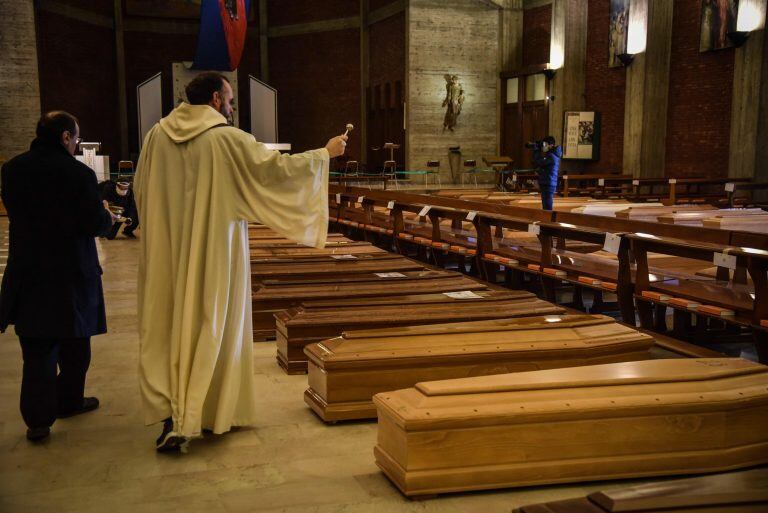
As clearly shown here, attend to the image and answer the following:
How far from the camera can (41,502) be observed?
2994 millimetres

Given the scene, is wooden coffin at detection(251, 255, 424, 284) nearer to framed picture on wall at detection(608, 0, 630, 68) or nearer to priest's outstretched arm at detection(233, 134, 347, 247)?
priest's outstretched arm at detection(233, 134, 347, 247)

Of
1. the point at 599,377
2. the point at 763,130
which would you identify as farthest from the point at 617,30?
the point at 599,377

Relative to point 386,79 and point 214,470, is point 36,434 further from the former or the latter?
point 386,79

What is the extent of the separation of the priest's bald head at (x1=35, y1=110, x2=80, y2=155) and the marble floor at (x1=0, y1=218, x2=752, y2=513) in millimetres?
1395

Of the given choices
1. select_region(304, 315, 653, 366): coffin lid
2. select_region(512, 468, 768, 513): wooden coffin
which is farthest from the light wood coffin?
select_region(512, 468, 768, 513): wooden coffin

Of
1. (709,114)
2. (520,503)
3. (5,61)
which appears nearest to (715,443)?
(520,503)

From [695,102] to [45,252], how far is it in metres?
15.9

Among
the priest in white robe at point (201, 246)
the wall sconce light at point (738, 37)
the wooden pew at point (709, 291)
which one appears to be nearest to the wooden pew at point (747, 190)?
the wall sconce light at point (738, 37)

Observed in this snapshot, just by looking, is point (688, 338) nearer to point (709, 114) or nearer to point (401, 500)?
point (401, 500)

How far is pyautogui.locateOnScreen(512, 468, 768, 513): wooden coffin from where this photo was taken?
2.07m

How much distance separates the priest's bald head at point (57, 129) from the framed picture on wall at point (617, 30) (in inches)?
657

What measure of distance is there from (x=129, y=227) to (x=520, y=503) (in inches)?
442

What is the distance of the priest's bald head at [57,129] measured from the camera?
370 cm

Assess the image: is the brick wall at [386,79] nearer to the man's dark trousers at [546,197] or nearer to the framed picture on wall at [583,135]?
the framed picture on wall at [583,135]
